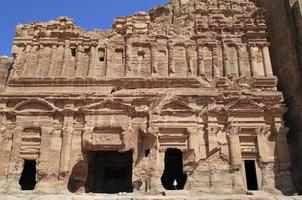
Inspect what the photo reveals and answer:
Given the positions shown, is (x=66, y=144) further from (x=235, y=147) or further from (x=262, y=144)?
(x=262, y=144)

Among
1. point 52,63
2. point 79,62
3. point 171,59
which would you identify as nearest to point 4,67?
A: point 52,63

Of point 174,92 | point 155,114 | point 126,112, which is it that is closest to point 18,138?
point 126,112

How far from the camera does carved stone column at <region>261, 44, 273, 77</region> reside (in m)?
18.2

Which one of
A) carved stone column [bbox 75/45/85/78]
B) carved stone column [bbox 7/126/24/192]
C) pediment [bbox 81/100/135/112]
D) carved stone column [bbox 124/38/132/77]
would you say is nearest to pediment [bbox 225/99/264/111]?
pediment [bbox 81/100/135/112]

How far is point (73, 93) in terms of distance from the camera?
17.6 m

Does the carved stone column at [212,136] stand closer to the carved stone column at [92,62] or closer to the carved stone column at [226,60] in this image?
the carved stone column at [226,60]

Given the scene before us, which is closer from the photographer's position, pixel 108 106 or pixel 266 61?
pixel 108 106

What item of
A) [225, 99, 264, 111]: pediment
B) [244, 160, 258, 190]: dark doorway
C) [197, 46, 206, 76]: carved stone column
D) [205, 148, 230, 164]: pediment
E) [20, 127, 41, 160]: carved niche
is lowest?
[244, 160, 258, 190]: dark doorway

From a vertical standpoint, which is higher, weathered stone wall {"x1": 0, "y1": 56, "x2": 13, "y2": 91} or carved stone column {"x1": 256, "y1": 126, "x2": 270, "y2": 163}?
weathered stone wall {"x1": 0, "y1": 56, "x2": 13, "y2": 91}

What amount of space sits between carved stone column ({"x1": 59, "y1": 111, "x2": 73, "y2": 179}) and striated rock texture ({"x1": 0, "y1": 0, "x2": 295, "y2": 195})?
4cm

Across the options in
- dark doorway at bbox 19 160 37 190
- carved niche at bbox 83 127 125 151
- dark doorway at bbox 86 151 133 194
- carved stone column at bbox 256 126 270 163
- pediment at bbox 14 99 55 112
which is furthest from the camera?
dark doorway at bbox 86 151 133 194

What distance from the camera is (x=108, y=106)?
17.3 metres

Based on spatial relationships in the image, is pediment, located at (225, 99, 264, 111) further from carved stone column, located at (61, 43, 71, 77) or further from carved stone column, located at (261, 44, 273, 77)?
carved stone column, located at (61, 43, 71, 77)

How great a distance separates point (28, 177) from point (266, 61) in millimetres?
12202
